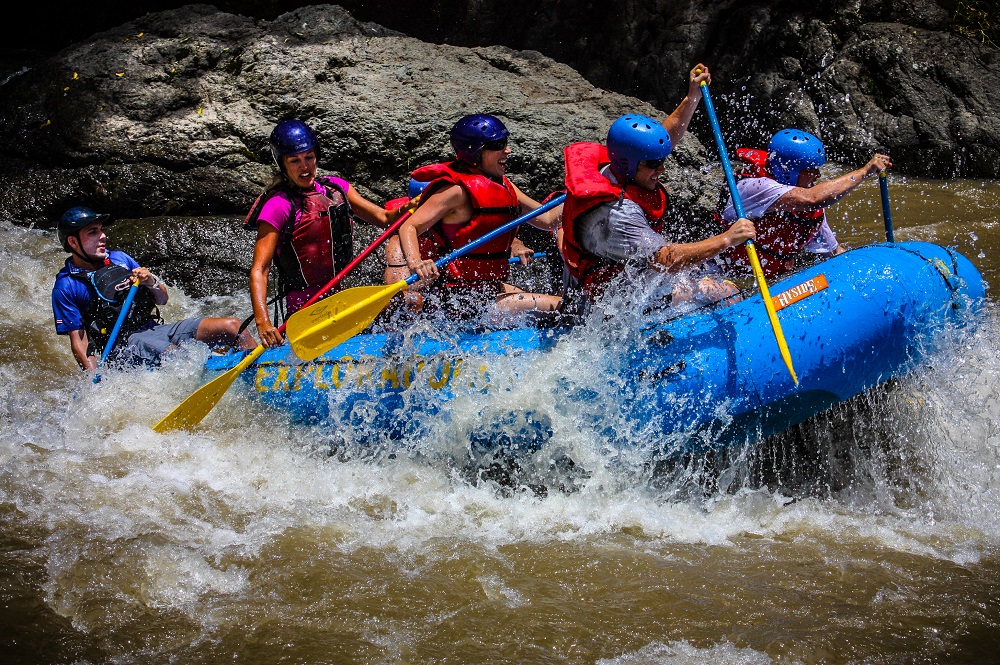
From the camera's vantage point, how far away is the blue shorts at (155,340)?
4926 mm

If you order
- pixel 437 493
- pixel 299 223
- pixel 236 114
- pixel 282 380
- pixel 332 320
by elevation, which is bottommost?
pixel 437 493

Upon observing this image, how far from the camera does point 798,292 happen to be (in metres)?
3.90

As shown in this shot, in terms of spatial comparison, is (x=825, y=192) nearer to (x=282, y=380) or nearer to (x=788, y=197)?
(x=788, y=197)

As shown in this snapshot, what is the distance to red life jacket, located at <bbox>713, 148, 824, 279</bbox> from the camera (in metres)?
4.71

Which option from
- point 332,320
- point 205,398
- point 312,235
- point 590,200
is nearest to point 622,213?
point 590,200

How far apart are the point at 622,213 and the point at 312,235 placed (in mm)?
1916

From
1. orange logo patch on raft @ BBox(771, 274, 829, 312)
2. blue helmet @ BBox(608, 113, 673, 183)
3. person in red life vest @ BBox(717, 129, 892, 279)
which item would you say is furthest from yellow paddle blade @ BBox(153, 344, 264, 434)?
person in red life vest @ BBox(717, 129, 892, 279)

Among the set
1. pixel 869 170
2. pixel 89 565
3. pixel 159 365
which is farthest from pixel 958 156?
pixel 89 565

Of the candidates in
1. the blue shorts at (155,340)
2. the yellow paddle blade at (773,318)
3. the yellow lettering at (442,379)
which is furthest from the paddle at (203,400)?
the yellow paddle blade at (773,318)

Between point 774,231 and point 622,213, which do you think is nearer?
point 622,213

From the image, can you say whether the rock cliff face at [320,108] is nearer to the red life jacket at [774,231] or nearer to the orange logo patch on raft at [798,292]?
the red life jacket at [774,231]

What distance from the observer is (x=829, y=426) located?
14.1 ft

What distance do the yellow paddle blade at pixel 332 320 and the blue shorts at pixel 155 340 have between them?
1.08 m

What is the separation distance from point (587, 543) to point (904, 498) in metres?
1.55
